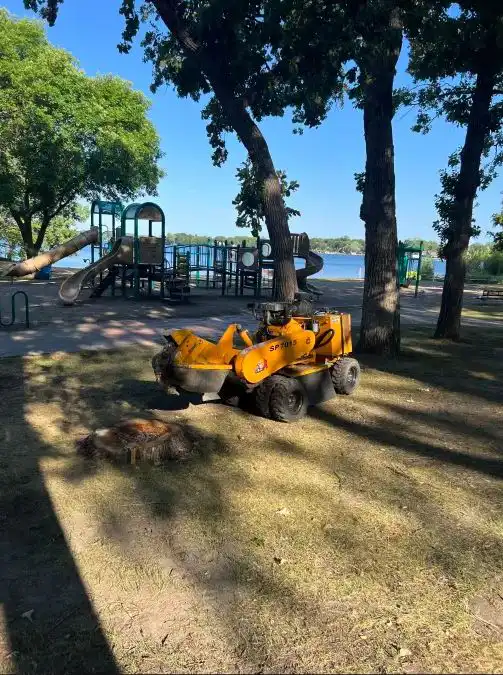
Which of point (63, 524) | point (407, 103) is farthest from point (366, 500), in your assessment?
point (407, 103)

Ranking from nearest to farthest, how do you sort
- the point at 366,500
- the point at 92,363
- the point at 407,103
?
the point at 366,500 < the point at 92,363 < the point at 407,103

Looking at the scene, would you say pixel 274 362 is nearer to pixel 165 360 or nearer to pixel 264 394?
pixel 264 394

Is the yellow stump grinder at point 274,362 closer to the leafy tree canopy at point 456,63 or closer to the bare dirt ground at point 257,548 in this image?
the bare dirt ground at point 257,548

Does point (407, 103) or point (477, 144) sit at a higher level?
point (407, 103)

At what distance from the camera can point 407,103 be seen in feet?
41.8

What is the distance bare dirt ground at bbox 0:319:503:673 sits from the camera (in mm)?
2541

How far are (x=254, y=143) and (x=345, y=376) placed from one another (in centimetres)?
638

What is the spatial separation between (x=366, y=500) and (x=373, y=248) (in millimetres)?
6473

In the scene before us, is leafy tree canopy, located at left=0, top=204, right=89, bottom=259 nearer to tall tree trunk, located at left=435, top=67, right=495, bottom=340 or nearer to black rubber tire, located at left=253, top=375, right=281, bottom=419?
tall tree trunk, located at left=435, top=67, right=495, bottom=340

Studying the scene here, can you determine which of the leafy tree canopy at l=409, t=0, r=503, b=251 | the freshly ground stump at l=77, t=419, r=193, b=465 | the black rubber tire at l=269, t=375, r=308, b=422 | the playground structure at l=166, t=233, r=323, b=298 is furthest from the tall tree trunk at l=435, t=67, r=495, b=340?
the playground structure at l=166, t=233, r=323, b=298

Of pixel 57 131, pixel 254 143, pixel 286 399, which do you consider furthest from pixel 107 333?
pixel 57 131

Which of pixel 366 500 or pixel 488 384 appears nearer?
pixel 366 500

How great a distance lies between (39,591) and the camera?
292 centimetres

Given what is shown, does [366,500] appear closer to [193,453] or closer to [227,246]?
[193,453]
